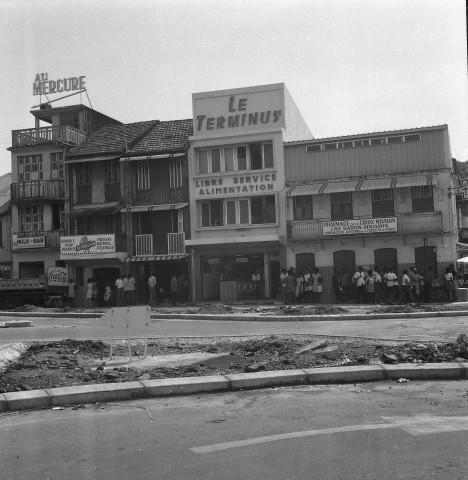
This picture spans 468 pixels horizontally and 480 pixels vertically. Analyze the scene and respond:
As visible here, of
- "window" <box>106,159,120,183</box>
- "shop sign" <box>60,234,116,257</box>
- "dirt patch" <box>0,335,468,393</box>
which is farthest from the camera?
"window" <box>106,159,120,183</box>

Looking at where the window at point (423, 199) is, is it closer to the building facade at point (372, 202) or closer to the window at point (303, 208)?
the building facade at point (372, 202)

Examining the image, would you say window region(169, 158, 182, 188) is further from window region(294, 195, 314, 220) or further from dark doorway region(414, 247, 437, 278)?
dark doorway region(414, 247, 437, 278)

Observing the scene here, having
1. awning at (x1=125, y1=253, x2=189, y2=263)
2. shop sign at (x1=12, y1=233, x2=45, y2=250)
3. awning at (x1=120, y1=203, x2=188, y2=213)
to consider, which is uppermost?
awning at (x1=120, y1=203, x2=188, y2=213)

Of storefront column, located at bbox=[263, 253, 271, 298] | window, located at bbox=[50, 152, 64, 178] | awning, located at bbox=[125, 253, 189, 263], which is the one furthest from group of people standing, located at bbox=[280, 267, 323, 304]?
window, located at bbox=[50, 152, 64, 178]

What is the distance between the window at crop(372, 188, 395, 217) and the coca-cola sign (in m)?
17.0

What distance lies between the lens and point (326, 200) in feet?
111

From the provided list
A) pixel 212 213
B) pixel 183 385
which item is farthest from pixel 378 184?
pixel 183 385

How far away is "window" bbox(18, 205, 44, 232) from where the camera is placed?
41.2 meters

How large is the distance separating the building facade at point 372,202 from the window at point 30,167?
1627cm

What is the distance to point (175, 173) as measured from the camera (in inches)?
1463

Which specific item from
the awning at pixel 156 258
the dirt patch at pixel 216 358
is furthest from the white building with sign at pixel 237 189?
the dirt patch at pixel 216 358

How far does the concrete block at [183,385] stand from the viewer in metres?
8.15

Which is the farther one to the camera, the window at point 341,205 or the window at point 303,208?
the window at point 303,208

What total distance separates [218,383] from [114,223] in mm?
30835
